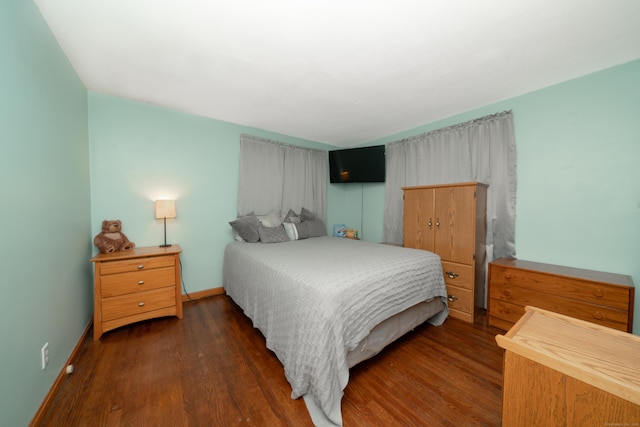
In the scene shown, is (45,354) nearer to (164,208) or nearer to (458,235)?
(164,208)

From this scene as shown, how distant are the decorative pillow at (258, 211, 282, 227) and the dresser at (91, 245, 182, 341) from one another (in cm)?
121

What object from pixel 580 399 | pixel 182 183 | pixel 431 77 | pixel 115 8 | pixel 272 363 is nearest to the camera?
pixel 580 399

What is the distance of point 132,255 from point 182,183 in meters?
1.07

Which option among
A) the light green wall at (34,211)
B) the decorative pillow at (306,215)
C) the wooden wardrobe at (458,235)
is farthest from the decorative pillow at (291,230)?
the light green wall at (34,211)

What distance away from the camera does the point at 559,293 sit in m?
1.94

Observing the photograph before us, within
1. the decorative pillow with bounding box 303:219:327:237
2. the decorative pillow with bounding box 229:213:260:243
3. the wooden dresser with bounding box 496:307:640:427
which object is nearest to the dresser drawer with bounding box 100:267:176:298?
the decorative pillow with bounding box 229:213:260:243

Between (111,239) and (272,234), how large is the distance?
1.68 metres

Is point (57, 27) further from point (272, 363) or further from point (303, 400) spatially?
point (303, 400)

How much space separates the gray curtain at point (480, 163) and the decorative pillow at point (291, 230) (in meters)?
1.67

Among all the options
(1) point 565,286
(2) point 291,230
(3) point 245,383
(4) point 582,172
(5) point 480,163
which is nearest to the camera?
(3) point 245,383

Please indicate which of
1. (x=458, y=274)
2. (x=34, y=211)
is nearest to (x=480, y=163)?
(x=458, y=274)

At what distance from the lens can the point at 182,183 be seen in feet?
9.51

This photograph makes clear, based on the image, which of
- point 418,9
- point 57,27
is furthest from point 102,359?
point 418,9

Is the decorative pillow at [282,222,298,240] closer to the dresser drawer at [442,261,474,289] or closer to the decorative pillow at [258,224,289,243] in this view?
the decorative pillow at [258,224,289,243]
